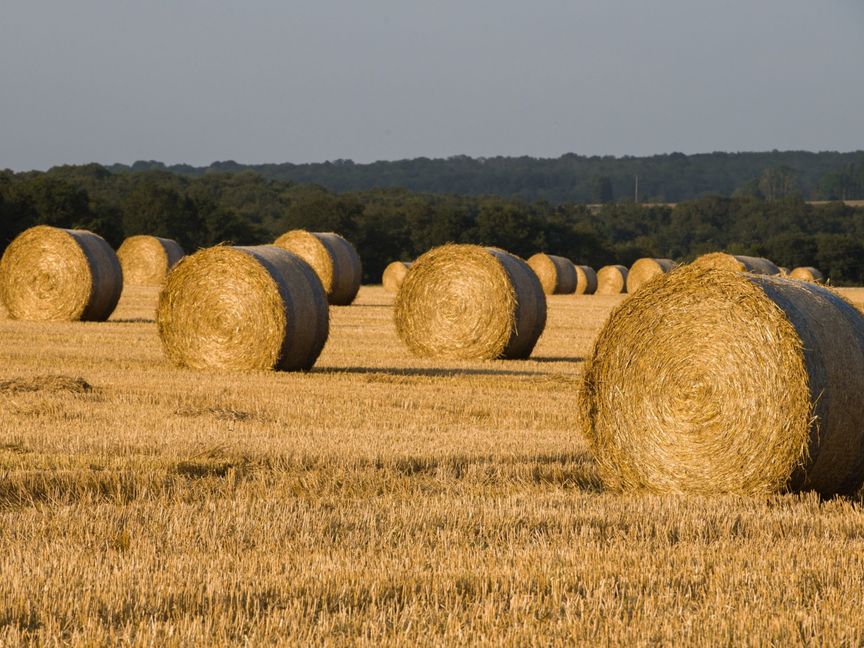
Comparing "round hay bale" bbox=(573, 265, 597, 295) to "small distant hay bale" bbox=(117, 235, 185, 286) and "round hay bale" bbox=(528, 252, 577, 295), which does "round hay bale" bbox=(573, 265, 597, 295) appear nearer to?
"round hay bale" bbox=(528, 252, 577, 295)

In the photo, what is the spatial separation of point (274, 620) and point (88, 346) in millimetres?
14201

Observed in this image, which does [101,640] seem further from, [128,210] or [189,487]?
[128,210]

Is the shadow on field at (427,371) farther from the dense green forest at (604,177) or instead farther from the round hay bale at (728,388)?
the dense green forest at (604,177)

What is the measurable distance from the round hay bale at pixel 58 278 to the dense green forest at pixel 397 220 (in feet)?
84.6

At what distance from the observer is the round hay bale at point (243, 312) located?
1588 cm

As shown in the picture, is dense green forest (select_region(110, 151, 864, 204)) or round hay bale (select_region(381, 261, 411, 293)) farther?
→ dense green forest (select_region(110, 151, 864, 204))

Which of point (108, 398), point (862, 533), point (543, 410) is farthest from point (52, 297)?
point (862, 533)

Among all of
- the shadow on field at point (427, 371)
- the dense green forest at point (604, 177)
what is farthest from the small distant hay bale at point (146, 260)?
the dense green forest at point (604, 177)

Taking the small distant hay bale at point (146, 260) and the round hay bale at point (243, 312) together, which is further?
the small distant hay bale at point (146, 260)

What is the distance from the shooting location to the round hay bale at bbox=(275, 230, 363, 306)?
105 ft

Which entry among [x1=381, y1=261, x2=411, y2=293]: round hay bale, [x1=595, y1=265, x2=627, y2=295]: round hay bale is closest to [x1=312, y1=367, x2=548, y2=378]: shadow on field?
[x1=381, y1=261, x2=411, y2=293]: round hay bale

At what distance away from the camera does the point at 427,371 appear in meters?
16.3

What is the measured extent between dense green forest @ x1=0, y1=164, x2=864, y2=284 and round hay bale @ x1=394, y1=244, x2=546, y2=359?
3264cm

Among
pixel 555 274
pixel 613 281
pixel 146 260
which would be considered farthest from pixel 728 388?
pixel 613 281
